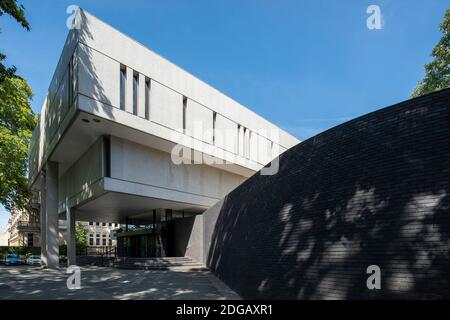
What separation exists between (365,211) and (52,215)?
22783 mm

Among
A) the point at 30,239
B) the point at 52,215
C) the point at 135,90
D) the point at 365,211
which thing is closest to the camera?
the point at 365,211

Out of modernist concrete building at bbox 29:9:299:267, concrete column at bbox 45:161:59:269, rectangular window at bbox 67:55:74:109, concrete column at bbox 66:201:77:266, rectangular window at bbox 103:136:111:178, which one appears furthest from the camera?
concrete column at bbox 45:161:59:269

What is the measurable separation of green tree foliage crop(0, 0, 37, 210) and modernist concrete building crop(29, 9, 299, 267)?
3.78ft

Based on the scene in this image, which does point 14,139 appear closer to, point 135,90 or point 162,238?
point 135,90

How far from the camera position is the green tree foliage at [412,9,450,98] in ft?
79.9

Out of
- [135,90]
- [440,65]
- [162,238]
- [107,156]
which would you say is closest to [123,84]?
[135,90]

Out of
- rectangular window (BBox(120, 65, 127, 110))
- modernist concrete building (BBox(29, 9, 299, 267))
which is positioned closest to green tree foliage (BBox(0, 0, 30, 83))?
modernist concrete building (BBox(29, 9, 299, 267))

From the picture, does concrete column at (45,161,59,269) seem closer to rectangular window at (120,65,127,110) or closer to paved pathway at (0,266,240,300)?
rectangular window at (120,65,127,110)

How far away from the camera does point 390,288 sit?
18.7ft

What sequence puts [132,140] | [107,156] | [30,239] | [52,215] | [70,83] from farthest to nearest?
[30,239], [52,215], [132,140], [107,156], [70,83]

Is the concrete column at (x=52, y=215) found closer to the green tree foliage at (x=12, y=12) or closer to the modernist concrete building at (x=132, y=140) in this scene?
the modernist concrete building at (x=132, y=140)

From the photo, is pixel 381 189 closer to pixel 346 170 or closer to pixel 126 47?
pixel 346 170

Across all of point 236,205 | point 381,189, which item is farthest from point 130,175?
point 381,189

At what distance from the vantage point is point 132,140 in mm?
21141
